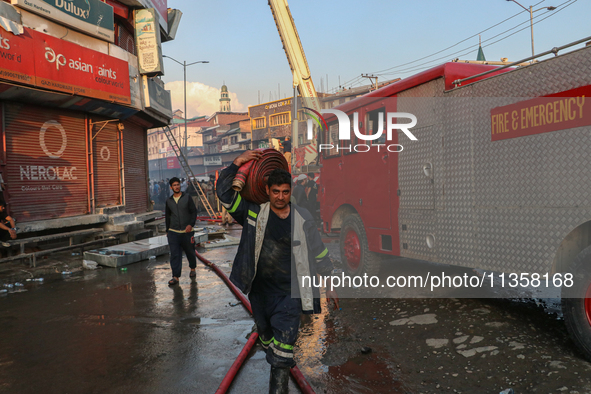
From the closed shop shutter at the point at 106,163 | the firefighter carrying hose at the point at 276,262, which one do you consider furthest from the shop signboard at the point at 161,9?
the firefighter carrying hose at the point at 276,262

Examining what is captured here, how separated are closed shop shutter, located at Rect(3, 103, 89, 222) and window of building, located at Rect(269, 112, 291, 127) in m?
44.7

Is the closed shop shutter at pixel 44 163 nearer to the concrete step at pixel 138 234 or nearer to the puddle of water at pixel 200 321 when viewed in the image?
the concrete step at pixel 138 234

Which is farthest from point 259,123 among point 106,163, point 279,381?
point 279,381

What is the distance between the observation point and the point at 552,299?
5.66 metres

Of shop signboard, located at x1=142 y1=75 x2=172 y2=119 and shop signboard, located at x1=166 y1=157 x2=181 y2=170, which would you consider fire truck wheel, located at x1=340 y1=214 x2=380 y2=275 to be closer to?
shop signboard, located at x1=142 y1=75 x2=172 y2=119

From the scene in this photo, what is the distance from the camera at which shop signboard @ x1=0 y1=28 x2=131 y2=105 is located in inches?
393

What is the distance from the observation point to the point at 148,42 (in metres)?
15.2

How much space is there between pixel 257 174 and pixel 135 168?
14.9m

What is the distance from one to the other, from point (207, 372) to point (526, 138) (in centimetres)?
376

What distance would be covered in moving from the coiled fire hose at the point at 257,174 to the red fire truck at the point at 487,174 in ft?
8.22

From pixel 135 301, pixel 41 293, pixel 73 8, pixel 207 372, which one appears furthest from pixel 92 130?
pixel 207 372

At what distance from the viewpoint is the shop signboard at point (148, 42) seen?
15.0m

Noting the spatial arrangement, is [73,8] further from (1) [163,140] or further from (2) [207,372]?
(1) [163,140]

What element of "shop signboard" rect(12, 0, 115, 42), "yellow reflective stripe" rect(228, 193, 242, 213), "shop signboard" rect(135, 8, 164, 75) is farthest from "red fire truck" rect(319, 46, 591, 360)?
"shop signboard" rect(135, 8, 164, 75)
